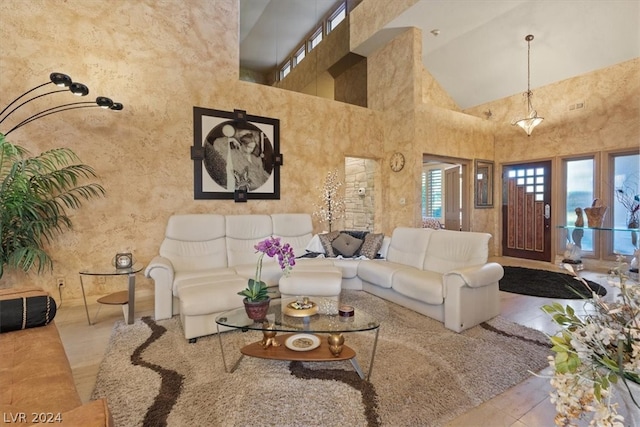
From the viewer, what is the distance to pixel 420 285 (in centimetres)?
289

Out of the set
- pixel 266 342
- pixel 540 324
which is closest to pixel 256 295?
pixel 266 342

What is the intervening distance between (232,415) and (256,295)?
72 cm

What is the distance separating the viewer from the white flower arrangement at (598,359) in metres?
0.62

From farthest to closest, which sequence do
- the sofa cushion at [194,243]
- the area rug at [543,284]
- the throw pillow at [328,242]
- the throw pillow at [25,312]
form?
the throw pillow at [328,242]
the area rug at [543,284]
the sofa cushion at [194,243]
the throw pillow at [25,312]

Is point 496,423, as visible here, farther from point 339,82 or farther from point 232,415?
point 339,82

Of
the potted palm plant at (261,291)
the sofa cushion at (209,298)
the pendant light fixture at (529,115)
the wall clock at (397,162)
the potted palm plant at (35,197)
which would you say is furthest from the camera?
the wall clock at (397,162)

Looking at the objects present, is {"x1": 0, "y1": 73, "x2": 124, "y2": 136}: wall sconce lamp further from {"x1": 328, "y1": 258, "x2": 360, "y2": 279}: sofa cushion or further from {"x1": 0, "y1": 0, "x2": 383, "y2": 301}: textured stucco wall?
{"x1": 328, "y1": 258, "x2": 360, "y2": 279}: sofa cushion

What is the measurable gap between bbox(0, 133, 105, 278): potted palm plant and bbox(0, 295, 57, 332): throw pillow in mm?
1617

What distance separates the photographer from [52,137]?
3365 millimetres

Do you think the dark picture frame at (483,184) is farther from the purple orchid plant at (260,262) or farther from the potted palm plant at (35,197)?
the potted palm plant at (35,197)

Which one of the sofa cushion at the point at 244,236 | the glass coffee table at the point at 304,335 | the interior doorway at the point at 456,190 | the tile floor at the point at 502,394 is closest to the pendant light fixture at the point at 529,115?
the interior doorway at the point at 456,190

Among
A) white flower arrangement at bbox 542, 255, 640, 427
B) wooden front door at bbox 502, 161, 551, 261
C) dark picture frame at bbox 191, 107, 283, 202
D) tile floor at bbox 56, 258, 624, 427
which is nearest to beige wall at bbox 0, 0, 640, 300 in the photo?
dark picture frame at bbox 191, 107, 283, 202

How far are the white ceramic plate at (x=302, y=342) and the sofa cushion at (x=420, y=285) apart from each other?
1.29 m

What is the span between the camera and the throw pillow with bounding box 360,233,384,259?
155 inches
